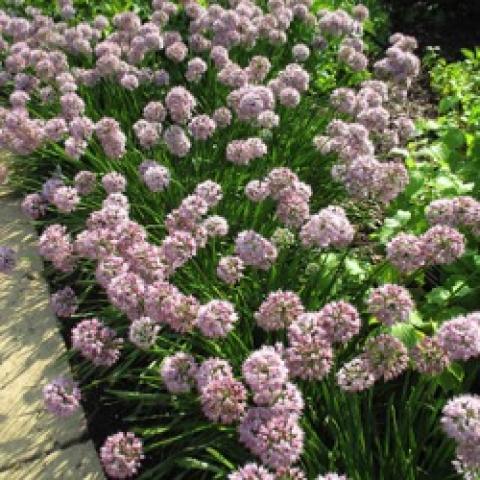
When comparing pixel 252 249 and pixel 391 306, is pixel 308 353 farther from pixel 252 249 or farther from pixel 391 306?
pixel 252 249

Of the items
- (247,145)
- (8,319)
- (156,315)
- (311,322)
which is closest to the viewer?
(311,322)

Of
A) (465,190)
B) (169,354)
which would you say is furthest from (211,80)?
(169,354)

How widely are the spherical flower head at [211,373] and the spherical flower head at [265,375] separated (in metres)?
0.11

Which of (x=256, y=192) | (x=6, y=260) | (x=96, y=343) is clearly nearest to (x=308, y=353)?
(x=96, y=343)

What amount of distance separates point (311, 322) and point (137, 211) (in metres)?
1.90

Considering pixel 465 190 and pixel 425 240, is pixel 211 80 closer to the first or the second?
pixel 465 190

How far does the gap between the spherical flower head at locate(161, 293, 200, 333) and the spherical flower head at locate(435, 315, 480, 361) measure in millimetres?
869

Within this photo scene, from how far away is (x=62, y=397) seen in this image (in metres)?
2.58

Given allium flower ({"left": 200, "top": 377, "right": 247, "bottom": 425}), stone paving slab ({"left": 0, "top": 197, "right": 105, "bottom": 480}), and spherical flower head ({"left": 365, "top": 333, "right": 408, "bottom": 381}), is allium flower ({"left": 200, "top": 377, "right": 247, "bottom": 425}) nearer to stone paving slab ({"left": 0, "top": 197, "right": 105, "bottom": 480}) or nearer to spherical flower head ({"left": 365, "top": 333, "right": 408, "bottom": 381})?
spherical flower head ({"left": 365, "top": 333, "right": 408, "bottom": 381})

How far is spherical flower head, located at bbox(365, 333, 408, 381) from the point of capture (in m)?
2.25

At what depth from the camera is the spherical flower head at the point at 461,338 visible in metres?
2.13

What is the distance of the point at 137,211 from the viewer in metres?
3.87

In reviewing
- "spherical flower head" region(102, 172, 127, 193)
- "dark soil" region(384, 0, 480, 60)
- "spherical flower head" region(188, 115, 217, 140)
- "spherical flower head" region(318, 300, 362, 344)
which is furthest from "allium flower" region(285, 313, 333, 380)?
"dark soil" region(384, 0, 480, 60)

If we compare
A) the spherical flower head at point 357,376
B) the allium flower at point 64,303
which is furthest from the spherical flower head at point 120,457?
the allium flower at point 64,303
